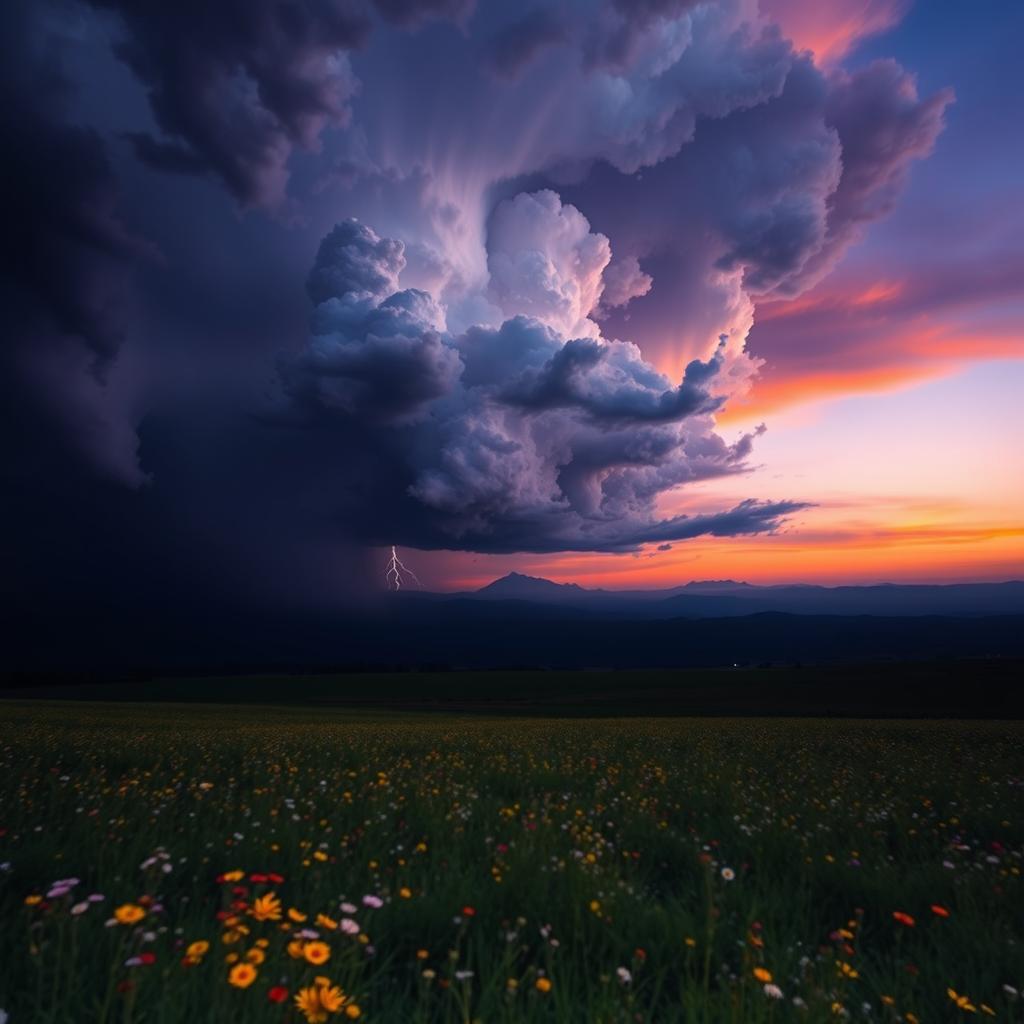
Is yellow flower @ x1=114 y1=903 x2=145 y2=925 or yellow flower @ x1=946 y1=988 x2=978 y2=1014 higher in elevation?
yellow flower @ x1=114 y1=903 x2=145 y2=925

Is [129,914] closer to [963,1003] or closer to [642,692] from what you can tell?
[963,1003]

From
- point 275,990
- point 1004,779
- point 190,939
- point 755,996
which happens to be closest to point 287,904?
point 190,939

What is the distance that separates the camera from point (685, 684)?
9619 centimetres

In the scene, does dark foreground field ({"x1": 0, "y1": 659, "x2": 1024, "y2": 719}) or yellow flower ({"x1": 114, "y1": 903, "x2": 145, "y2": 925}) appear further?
dark foreground field ({"x1": 0, "y1": 659, "x2": 1024, "y2": 719})

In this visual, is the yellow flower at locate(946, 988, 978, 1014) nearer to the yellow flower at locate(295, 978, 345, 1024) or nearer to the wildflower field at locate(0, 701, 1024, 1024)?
the wildflower field at locate(0, 701, 1024, 1024)

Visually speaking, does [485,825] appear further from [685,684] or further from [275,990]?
[685,684]

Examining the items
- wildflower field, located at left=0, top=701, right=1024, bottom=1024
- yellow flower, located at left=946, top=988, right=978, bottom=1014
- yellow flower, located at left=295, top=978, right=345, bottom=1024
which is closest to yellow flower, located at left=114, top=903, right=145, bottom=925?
→ wildflower field, located at left=0, top=701, right=1024, bottom=1024

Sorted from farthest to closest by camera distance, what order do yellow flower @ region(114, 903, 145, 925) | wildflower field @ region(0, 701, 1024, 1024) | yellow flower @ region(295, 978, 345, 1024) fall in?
1. wildflower field @ region(0, 701, 1024, 1024)
2. yellow flower @ region(114, 903, 145, 925)
3. yellow flower @ region(295, 978, 345, 1024)

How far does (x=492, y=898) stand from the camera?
12.0 feet

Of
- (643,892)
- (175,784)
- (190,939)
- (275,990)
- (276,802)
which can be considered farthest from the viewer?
(175,784)

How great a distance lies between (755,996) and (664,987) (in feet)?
2.56

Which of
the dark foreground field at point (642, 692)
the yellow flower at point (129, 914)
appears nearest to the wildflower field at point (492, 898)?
the yellow flower at point (129, 914)

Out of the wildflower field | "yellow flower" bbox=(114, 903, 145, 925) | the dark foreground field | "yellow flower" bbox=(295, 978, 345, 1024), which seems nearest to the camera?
"yellow flower" bbox=(295, 978, 345, 1024)

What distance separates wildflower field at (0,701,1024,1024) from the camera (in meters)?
2.49
